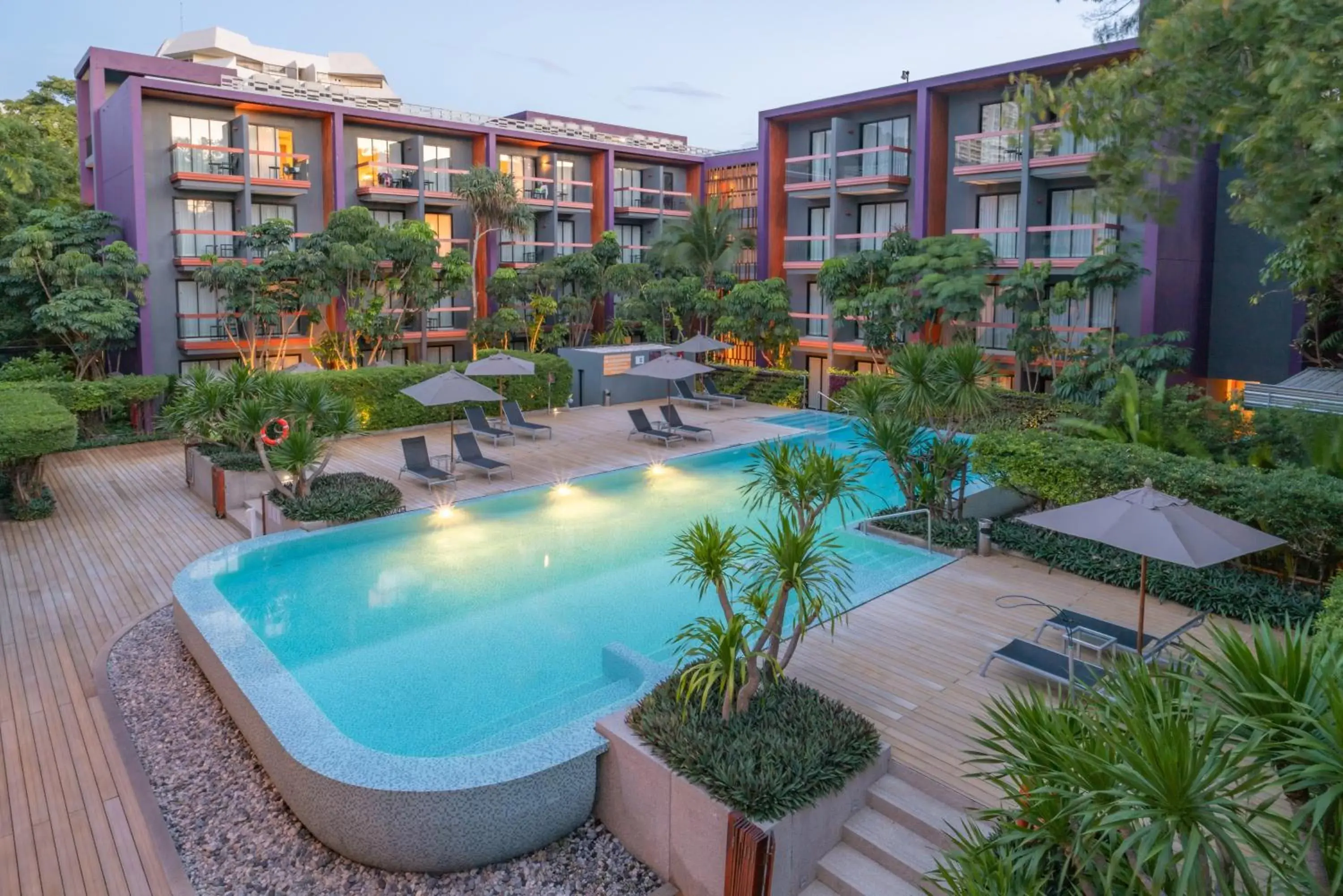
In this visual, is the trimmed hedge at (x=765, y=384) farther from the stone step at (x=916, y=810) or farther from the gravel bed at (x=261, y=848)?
the stone step at (x=916, y=810)

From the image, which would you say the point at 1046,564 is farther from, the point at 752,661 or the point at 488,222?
the point at 488,222

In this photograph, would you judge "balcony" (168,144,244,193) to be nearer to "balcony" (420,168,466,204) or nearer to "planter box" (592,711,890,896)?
"balcony" (420,168,466,204)

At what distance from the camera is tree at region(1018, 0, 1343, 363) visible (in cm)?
716

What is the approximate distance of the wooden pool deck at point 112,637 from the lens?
20.9ft

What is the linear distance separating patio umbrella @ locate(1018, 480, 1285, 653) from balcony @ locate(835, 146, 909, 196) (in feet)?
65.0

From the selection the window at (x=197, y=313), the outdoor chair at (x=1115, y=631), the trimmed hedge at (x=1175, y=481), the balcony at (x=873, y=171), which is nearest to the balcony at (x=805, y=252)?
the balcony at (x=873, y=171)

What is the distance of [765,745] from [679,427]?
48.9 ft

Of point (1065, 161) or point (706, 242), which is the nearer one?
point (1065, 161)

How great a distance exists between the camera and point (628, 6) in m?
31.8

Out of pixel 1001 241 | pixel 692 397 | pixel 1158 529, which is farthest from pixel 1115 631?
pixel 692 397

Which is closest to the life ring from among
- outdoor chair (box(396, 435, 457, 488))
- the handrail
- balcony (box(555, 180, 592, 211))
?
outdoor chair (box(396, 435, 457, 488))

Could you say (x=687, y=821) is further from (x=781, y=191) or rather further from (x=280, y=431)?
(x=781, y=191)

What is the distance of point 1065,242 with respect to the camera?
22578mm

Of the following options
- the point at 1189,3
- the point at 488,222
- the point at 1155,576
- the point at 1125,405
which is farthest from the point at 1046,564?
the point at 488,222
